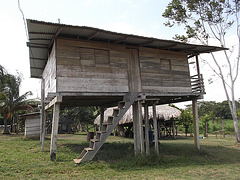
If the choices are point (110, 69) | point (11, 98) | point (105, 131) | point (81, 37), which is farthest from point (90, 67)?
point (11, 98)

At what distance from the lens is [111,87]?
31.2ft

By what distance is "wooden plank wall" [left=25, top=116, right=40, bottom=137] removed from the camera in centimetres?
1881

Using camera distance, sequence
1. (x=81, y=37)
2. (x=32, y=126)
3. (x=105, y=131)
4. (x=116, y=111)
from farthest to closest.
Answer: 1. (x=32, y=126)
2. (x=116, y=111)
3. (x=81, y=37)
4. (x=105, y=131)

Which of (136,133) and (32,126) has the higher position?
(32,126)

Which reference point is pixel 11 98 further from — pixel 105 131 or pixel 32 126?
pixel 105 131

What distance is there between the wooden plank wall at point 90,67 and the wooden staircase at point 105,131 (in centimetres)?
53

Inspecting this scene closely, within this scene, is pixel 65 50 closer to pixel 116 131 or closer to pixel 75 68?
pixel 75 68

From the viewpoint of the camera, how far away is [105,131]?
8867mm

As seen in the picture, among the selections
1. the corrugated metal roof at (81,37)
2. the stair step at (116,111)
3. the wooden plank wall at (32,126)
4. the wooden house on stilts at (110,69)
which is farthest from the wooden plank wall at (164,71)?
the wooden plank wall at (32,126)

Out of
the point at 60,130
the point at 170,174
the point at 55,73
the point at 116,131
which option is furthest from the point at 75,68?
the point at 60,130

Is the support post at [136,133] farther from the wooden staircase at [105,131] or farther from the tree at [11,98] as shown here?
the tree at [11,98]

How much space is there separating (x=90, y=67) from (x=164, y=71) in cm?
397

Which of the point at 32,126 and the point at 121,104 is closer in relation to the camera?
the point at 121,104

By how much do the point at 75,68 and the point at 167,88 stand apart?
4.74 metres
